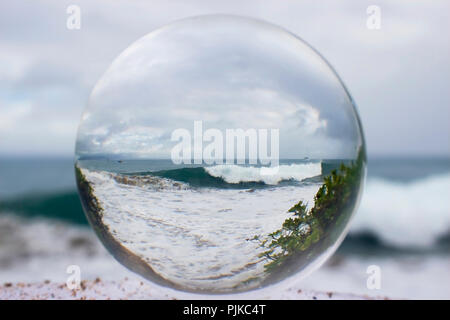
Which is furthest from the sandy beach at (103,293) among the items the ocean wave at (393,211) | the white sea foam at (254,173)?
the ocean wave at (393,211)

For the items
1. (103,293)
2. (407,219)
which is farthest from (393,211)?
(103,293)

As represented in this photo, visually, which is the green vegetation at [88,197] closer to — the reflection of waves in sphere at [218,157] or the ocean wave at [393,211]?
the reflection of waves in sphere at [218,157]

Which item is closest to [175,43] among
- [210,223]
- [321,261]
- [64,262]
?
[210,223]

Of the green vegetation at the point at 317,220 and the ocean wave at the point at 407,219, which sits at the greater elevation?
the green vegetation at the point at 317,220

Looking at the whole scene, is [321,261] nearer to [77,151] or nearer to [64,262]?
[77,151]

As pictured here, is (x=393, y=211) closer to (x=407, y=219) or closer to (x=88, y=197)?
(x=407, y=219)

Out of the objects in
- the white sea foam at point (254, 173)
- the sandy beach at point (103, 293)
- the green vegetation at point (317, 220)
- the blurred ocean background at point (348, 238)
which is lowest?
the blurred ocean background at point (348, 238)
